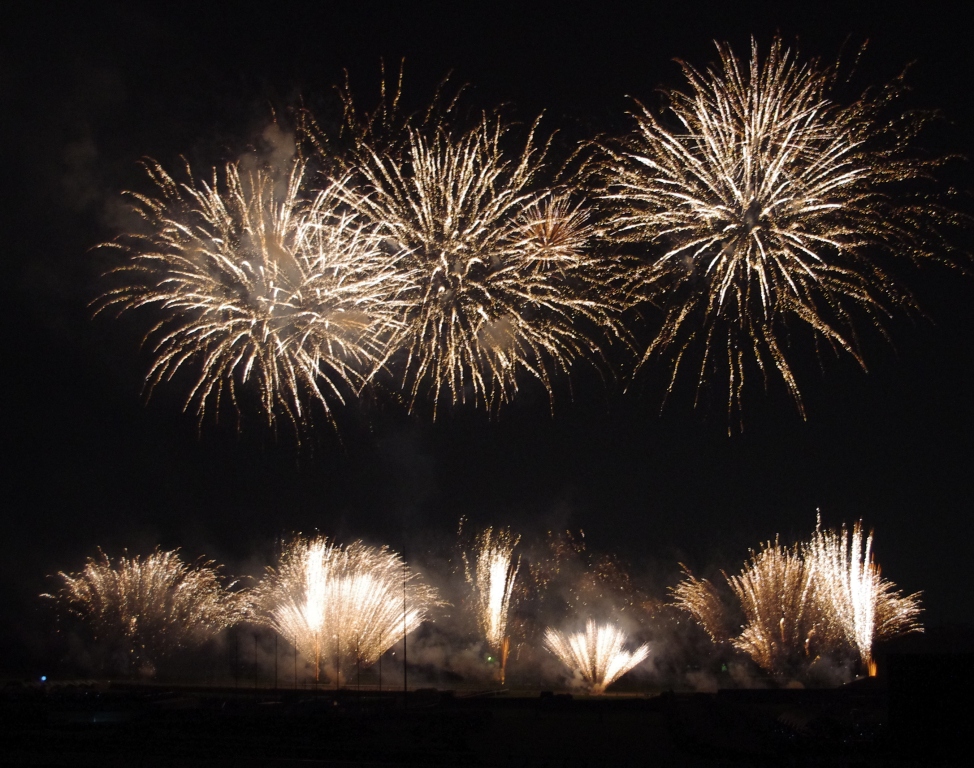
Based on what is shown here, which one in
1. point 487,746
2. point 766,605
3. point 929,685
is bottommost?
point 487,746

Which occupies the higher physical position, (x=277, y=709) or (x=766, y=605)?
(x=766, y=605)

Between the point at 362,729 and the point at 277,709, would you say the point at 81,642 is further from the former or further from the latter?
the point at 362,729

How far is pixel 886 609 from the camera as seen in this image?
48.7m

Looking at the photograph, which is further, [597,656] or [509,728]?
[597,656]

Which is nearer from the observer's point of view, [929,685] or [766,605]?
[929,685]

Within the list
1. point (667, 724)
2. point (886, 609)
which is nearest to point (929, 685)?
point (667, 724)

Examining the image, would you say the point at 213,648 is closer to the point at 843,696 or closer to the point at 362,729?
the point at 362,729

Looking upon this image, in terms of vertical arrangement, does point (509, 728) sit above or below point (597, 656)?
below

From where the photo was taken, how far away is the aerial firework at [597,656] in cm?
4512

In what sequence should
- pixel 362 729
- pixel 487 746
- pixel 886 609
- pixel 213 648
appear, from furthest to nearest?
pixel 213 648 → pixel 886 609 → pixel 362 729 → pixel 487 746

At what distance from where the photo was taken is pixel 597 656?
46469mm

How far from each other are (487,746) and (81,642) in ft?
151

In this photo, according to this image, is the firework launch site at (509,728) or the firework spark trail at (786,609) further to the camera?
the firework spark trail at (786,609)

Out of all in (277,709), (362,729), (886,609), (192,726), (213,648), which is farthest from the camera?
(213,648)
